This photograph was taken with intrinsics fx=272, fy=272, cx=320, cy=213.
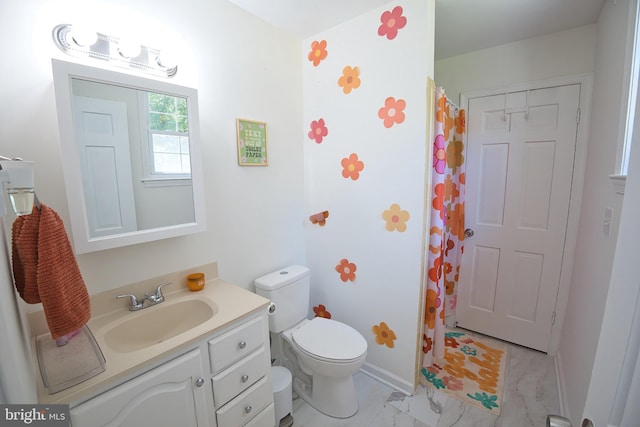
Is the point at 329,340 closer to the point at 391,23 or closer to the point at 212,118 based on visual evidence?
the point at 212,118

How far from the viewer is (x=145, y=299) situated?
1.30 meters

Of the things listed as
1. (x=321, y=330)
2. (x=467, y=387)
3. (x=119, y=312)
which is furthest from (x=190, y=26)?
(x=467, y=387)

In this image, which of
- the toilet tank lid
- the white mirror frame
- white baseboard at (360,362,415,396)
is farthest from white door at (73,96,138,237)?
Result: white baseboard at (360,362,415,396)

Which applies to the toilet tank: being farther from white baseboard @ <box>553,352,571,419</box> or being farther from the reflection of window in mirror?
white baseboard @ <box>553,352,571,419</box>

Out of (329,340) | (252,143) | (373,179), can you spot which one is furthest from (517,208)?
(252,143)

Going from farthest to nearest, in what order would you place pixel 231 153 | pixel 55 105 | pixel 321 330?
1. pixel 321 330
2. pixel 231 153
3. pixel 55 105

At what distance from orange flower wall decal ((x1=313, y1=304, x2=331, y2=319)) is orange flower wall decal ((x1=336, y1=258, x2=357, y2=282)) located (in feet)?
1.11

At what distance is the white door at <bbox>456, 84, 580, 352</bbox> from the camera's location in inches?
79.7

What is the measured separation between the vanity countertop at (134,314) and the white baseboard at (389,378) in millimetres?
1118

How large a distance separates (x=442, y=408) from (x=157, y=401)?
160 cm

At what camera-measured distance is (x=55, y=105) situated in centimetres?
105

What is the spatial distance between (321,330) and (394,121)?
138 centimetres

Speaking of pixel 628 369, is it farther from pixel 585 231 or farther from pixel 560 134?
pixel 560 134

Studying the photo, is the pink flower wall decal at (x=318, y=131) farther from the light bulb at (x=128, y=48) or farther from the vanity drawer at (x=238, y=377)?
the vanity drawer at (x=238, y=377)
